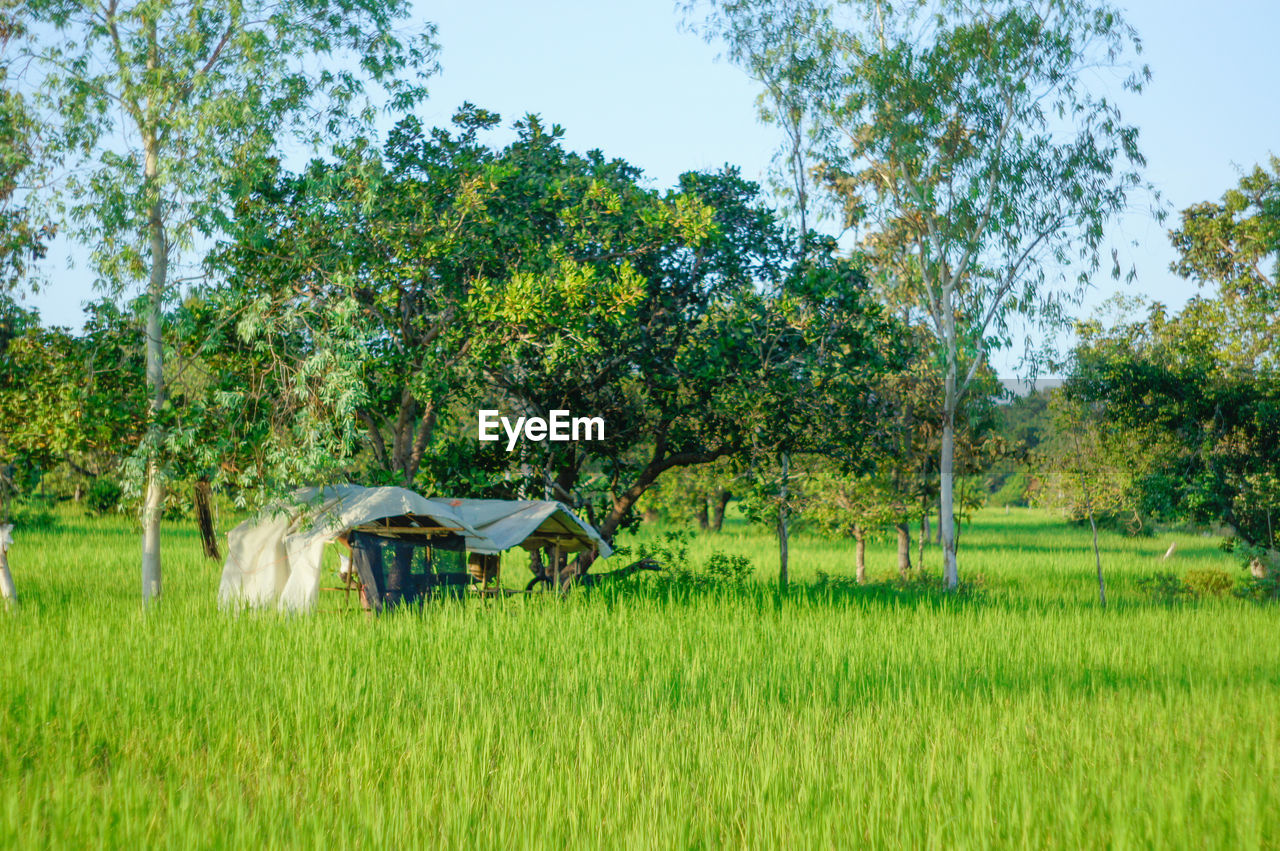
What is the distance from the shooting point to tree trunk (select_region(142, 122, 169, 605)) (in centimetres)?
1123

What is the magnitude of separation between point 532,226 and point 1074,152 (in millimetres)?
10884

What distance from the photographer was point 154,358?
11.6 meters

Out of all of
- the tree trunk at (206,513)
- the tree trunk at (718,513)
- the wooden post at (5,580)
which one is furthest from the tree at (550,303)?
the tree trunk at (718,513)

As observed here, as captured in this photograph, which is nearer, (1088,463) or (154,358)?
(154,358)

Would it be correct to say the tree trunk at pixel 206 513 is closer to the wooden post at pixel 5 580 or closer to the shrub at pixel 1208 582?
the wooden post at pixel 5 580

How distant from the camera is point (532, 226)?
13.0m

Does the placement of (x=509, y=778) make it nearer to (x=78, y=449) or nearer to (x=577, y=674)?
(x=577, y=674)

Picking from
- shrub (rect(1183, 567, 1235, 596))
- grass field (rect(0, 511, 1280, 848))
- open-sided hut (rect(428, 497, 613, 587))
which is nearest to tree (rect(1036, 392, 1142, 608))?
shrub (rect(1183, 567, 1235, 596))

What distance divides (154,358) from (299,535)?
278cm

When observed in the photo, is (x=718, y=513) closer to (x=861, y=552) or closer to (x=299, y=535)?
(x=861, y=552)

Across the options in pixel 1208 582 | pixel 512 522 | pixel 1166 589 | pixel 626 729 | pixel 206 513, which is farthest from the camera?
pixel 1208 582

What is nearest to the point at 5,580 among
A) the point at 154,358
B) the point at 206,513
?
the point at 206,513

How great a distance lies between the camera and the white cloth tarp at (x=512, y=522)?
11469 millimetres

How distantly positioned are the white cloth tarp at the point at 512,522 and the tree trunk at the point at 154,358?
3.25 meters
